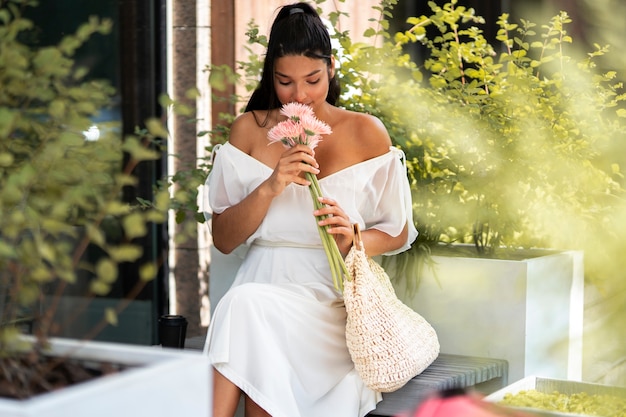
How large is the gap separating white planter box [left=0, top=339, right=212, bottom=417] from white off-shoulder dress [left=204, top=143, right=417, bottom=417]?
132 centimetres

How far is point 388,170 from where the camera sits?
9.88 feet

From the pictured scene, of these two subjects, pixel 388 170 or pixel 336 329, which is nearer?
pixel 336 329

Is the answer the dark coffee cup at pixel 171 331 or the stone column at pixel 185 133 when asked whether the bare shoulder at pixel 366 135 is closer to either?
the dark coffee cup at pixel 171 331

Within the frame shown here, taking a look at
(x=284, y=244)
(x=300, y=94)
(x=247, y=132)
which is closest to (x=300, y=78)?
(x=300, y=94)

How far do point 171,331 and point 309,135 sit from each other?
1022 mm

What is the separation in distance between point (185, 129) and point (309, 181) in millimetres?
2255

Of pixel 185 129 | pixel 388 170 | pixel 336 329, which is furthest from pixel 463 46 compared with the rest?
pixel 185 129

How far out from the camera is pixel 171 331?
3254 millimetres

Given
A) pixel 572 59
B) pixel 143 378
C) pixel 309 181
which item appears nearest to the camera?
pixel 572 59

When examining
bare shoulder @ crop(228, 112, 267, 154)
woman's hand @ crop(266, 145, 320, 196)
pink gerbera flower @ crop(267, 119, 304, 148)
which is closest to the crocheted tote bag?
woman's hand @ crop(266, 145, 320, 196)

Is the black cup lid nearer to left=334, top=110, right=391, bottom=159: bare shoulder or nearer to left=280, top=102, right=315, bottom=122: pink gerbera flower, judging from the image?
left=334, top=110, right=391, bottom=159: bare shoulder

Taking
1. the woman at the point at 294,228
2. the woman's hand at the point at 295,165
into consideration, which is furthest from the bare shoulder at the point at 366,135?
the woman's hand at the point at 295,165

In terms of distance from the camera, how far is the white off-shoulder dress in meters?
2.55

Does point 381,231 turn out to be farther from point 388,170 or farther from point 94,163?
point 94,163
